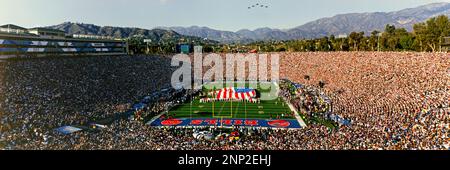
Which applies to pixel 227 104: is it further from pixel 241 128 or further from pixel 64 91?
pixel 64 91

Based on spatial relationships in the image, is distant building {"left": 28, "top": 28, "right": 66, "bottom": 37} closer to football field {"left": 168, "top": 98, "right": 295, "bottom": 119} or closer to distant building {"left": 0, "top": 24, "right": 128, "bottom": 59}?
distant building {"left": 0, "top": 24, "right": 128, "bottom": 59}

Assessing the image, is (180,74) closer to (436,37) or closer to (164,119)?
(164,119)

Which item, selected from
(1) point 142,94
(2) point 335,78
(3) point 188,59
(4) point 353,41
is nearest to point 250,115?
(1) point 142,94

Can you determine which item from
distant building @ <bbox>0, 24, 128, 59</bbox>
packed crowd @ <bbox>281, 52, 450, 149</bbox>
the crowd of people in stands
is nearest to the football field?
the crowd of people in stands

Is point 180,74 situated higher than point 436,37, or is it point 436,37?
point 436,37

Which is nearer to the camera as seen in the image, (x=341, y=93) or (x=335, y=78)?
(x=341, y=93)

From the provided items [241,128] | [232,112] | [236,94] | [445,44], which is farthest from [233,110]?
[445,44]
